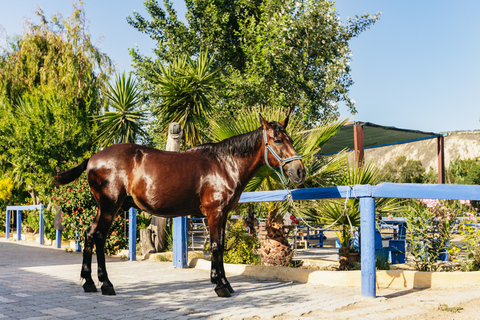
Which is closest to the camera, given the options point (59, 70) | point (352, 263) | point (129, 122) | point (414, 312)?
point (414, 312)

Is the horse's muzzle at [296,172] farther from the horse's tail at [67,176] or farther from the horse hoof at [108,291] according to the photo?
the horse's tail at [67,176]

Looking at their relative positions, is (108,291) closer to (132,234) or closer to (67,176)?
(67,176)

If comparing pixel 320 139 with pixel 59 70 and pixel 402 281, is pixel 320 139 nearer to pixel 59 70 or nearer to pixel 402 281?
pixel 402 281

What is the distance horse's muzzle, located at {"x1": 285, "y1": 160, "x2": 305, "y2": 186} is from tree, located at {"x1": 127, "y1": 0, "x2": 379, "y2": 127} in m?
9.04

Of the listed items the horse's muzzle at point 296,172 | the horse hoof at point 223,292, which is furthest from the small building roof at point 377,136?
the horse hoof at point 223,292

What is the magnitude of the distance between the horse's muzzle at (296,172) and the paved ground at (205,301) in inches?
54.3

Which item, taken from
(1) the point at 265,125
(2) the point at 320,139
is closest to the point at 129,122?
(2) the point at 320,139

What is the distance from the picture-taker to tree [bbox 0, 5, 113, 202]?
1549cm

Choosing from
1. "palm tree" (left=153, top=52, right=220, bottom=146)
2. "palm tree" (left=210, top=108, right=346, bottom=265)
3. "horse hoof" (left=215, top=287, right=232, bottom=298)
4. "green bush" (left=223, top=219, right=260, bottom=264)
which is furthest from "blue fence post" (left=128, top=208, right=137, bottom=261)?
"horse hoof" (left=215, top=287, right=232, bottom=298)

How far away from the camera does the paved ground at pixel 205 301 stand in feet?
13.5

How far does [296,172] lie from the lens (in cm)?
498

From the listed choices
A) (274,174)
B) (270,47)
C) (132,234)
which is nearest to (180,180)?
(274,174)

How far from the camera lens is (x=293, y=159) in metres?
5.03

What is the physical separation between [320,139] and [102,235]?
12.1 ft
